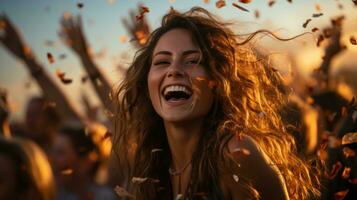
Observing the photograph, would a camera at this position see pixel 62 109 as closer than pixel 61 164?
No

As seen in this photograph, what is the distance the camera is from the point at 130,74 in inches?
217

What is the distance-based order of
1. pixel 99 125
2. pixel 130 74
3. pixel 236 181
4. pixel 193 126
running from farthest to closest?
pixel 99 125 → pixel 130 74 → pixel 193 126 → pixel 236 181

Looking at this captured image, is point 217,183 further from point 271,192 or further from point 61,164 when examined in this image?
point 61,164

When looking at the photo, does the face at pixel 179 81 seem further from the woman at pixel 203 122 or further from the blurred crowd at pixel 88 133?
the blurred crowd at pixel 88 133

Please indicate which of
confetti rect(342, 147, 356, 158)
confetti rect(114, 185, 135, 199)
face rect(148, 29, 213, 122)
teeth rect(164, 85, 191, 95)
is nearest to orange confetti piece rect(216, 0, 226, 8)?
face rect(148, 29, 213, 122)

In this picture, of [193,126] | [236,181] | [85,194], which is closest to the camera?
[236,181]

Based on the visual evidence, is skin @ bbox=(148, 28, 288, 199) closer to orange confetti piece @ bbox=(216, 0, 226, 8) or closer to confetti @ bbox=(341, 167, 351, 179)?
orange confetti piece @ bbox=(216, 0, 226, 8)

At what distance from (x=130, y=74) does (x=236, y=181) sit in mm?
1288

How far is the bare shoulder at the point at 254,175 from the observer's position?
4562 millimetres

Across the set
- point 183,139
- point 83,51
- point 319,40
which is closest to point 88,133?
point 83,51

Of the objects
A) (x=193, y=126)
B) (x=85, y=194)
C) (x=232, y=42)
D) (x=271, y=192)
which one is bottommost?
(x=85, y=194)

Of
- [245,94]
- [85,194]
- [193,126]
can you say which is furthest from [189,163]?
[85,194]

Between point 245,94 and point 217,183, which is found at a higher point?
point 245,94

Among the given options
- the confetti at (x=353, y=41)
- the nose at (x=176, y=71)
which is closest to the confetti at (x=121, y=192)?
the nose at (x=176, y=71)
